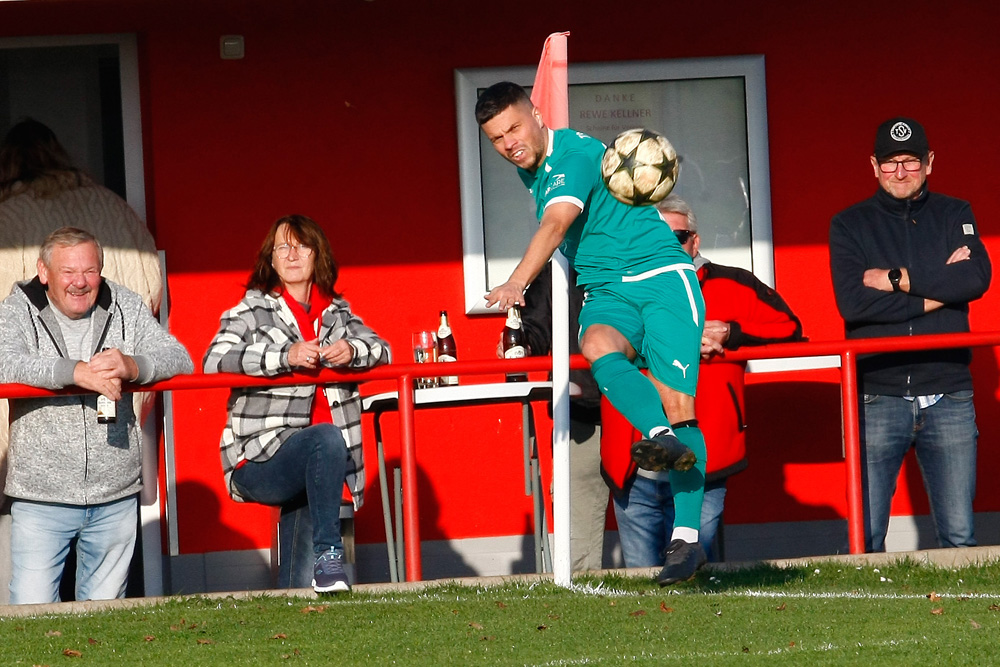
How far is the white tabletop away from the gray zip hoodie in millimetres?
1095

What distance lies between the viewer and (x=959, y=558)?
6.46 metres

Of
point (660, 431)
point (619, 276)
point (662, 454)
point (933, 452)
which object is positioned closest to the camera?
point (662, 454)

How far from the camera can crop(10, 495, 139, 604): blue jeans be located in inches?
244

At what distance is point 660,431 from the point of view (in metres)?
5.21

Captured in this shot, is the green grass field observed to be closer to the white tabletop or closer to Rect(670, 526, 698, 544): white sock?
Rect(670, 526, 698, 544): white sock

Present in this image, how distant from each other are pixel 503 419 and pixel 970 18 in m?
3.39

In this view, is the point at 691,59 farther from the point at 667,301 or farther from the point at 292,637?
the point at 292,637

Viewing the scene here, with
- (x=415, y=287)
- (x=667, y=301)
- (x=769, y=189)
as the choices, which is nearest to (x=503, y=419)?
(x=415, y=287)

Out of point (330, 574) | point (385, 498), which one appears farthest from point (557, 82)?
point (385, 498)

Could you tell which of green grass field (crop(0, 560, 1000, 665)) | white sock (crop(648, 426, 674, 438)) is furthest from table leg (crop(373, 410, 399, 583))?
white sock (crop(648, 426, 674, 438))

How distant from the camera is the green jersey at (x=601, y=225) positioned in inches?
221

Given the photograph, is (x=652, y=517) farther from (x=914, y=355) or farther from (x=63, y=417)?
(x=63, y=417)

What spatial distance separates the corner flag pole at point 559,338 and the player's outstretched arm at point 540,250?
0.69 metres

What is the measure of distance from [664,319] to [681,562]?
886mm
